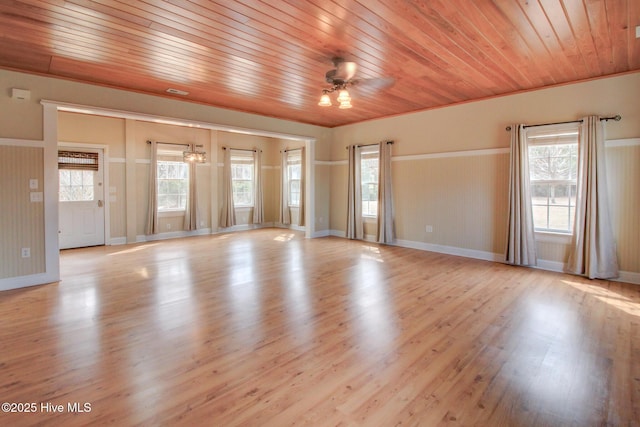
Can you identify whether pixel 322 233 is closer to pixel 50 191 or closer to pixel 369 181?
pixel 369 181

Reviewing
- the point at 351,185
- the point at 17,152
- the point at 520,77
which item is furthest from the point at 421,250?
the point at 17,152

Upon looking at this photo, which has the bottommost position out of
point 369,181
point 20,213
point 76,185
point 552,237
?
point 552,237

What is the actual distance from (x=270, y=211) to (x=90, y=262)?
5.27 m

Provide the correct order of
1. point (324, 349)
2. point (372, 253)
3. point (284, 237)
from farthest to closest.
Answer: point (284, 237), point (372, 253), point (324, 349)

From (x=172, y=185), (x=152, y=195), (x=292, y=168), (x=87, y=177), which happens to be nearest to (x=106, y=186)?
(x=87, y=177)

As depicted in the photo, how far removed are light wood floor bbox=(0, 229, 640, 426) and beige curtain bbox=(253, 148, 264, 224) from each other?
16.1ft

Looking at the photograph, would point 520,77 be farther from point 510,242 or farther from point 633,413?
point 633,413

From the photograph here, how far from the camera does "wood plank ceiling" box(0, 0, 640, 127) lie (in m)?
2.78

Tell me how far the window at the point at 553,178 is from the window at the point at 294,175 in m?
5.75

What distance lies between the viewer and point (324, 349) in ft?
8.67

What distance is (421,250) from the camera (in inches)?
261

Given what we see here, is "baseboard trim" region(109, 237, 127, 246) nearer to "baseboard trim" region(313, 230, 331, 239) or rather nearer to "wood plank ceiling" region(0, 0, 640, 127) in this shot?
"wood plank ceiling" region(0, 0, 640, 127)

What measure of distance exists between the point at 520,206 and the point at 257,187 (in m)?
6.65

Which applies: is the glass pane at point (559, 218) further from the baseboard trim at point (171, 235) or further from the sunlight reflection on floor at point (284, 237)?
the baseboard trim at point (171, 235)
